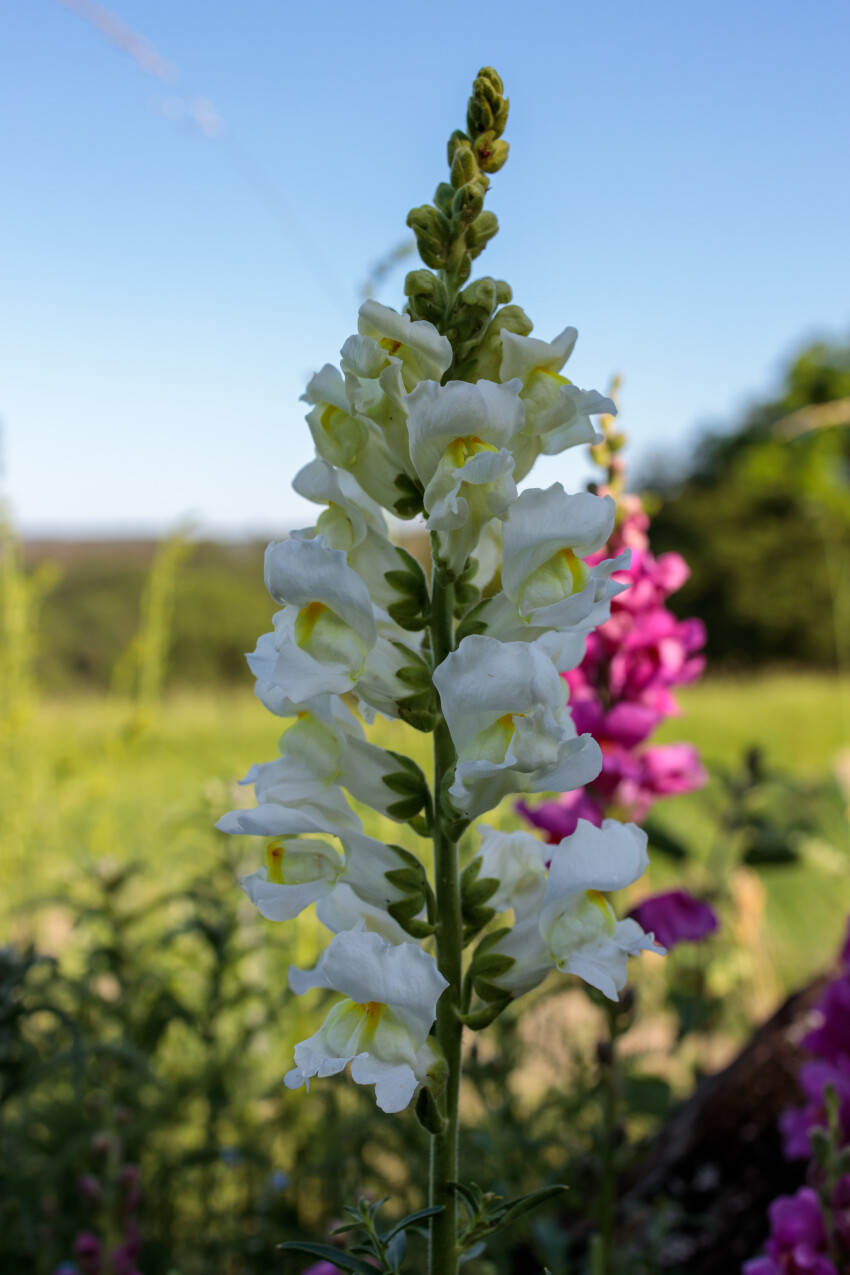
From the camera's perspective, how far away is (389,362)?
1.06m

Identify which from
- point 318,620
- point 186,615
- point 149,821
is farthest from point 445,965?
point 186,615

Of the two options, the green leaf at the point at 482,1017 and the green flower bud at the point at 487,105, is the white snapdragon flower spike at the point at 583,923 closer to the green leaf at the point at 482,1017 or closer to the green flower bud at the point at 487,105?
the green leaf at the point at 482,1017

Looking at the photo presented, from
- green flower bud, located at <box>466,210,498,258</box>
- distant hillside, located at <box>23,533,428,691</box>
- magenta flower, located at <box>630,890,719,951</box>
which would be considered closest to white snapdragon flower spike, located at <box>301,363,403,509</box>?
green flower bud, located at <box>466,210,498,258</box>

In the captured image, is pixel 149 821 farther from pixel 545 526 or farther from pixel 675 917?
pixel 545 526

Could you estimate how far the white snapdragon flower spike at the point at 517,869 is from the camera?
3.87ft

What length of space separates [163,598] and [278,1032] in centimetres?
147

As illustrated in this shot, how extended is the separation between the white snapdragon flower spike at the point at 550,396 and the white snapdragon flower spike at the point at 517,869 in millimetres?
487

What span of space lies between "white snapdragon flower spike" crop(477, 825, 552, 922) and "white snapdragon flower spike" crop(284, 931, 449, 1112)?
0.23 meters

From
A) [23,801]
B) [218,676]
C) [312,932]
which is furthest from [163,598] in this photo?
[218,676]

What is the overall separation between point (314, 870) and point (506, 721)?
0.96ft

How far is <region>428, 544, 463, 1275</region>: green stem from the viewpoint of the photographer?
3.32 ft

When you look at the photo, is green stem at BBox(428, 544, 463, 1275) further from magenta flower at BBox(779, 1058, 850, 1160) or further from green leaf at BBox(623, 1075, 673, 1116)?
green leaf at BBox(623, 1075, 673, 1116)

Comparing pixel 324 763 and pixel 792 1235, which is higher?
pixel 324 763

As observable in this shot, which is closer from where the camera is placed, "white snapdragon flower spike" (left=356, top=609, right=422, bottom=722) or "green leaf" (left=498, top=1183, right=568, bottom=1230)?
"green leaf" (left=498, top=1183, right=568, bottom=1230)
